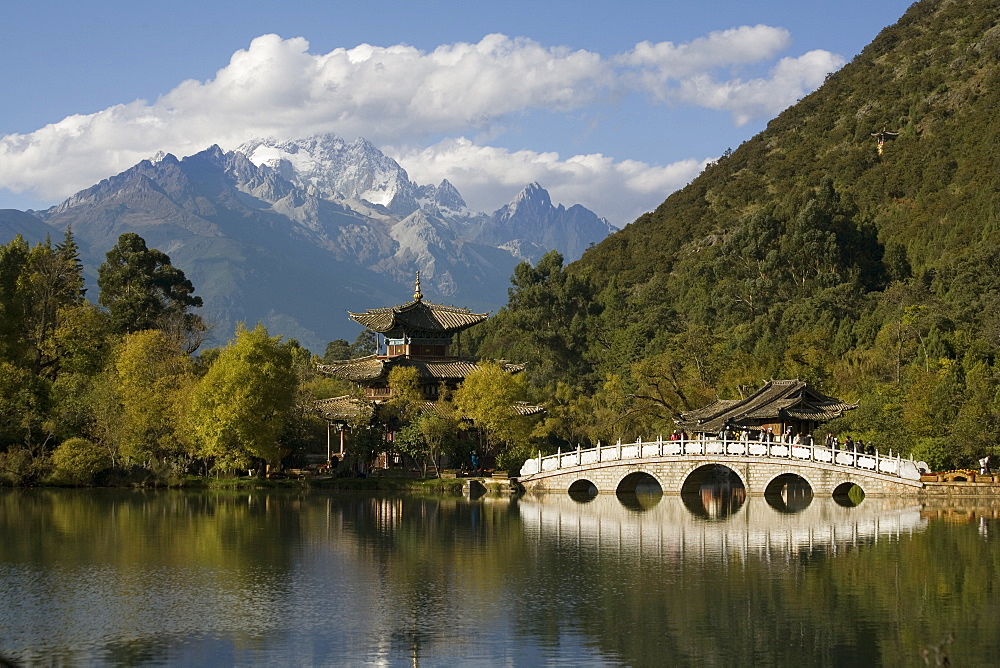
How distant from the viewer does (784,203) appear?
3917 inches

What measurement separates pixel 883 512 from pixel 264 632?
2483 cm

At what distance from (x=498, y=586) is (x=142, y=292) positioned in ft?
164

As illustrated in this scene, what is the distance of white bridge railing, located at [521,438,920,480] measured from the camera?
151 ft

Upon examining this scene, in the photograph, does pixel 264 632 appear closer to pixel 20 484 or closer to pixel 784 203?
pixel 20 484

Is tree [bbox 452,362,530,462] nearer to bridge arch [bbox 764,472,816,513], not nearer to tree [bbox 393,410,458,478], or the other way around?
tree [bbox 393,410,458,478]

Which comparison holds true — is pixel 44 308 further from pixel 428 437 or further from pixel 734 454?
pixel 734 454

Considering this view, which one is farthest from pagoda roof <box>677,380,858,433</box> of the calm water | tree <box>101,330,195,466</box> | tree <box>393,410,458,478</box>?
tree <box>101,330,195,466</box>

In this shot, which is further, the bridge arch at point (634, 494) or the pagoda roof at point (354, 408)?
the pagoda roof at point (354, 408)

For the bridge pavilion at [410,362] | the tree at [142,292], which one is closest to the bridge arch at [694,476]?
the bridge pavilion at [410,362]

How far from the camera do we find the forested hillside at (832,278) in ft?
191

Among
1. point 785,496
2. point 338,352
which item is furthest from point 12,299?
point 338,352

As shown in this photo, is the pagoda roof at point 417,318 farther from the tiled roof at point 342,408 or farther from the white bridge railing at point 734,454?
the white bridge railing at point 734,454

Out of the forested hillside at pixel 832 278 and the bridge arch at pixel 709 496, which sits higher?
the forested hillside at pixel 832 278

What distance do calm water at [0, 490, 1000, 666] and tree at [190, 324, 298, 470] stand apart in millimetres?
7930
